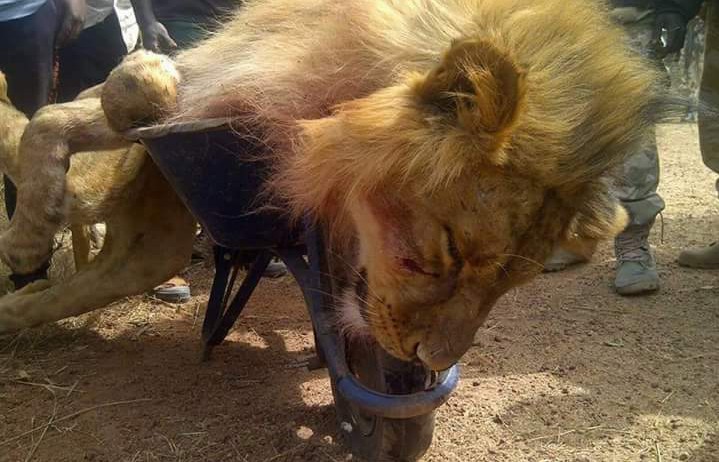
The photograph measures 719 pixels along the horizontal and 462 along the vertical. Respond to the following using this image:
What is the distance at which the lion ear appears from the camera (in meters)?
1.54

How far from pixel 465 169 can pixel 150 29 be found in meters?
3.03

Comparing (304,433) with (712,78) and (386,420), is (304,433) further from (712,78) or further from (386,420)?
(712,78)

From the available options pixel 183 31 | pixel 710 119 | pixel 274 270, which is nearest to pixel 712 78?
pixel 710 119

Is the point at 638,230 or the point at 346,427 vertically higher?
the point at 346,427

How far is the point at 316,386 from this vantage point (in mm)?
3088

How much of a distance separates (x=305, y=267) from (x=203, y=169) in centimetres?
44

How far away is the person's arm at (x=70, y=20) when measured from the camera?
3.73 m

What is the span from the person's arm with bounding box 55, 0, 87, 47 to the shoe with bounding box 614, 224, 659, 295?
324 cm

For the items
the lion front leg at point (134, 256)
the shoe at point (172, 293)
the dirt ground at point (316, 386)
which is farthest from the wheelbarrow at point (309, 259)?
the shoe at point (172, 293)

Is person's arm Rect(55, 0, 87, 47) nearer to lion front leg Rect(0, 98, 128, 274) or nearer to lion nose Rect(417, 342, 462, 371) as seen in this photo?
lion front leg Rect(0, 98, 128, 274)

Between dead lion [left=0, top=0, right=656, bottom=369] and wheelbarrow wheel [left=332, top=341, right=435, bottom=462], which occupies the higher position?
dead lion [left=0, top=0, right=656, bottom=369]

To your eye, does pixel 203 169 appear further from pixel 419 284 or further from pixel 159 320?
pixel 159 320

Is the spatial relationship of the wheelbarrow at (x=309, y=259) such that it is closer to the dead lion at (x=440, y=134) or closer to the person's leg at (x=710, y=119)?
the dead lion at (x=440, y=134)

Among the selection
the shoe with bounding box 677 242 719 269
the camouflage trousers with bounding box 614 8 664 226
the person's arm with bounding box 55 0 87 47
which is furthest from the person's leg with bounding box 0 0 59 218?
the shoe with bounding box 677 242 719 269
